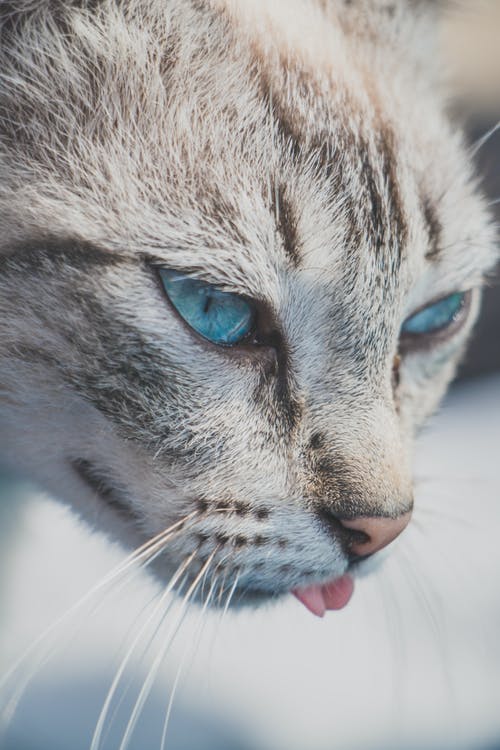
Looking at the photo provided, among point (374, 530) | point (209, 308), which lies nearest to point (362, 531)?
point (374, 530)

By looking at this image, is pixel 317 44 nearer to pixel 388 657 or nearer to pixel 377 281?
pixel 377 281

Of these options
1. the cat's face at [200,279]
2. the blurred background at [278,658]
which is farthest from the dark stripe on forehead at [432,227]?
the blurred background at [278,658]

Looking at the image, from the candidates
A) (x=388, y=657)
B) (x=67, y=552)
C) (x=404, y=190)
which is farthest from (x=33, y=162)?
(x=388, y=657)

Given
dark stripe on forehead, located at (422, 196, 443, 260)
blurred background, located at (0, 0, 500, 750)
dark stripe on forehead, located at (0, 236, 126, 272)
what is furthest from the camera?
blurred background, located at (0, 0, 500, 750)

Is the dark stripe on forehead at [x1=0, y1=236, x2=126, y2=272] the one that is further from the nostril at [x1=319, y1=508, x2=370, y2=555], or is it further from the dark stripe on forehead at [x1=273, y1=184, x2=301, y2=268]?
the nostril at [x1=319, y1=508, x2=370, y2=555]

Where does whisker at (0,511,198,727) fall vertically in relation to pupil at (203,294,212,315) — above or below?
below

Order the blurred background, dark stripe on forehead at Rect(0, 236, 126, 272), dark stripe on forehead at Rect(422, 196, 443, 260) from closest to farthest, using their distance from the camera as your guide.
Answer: dark stripe on forehead at Rect(0, 236, 126, 272) → dark stripe on forehead at Rect(422, 196, 443, 260) → the blurred background

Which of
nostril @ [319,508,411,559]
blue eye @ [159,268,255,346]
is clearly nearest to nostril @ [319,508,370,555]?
nostril @ [319,508,411,559]
